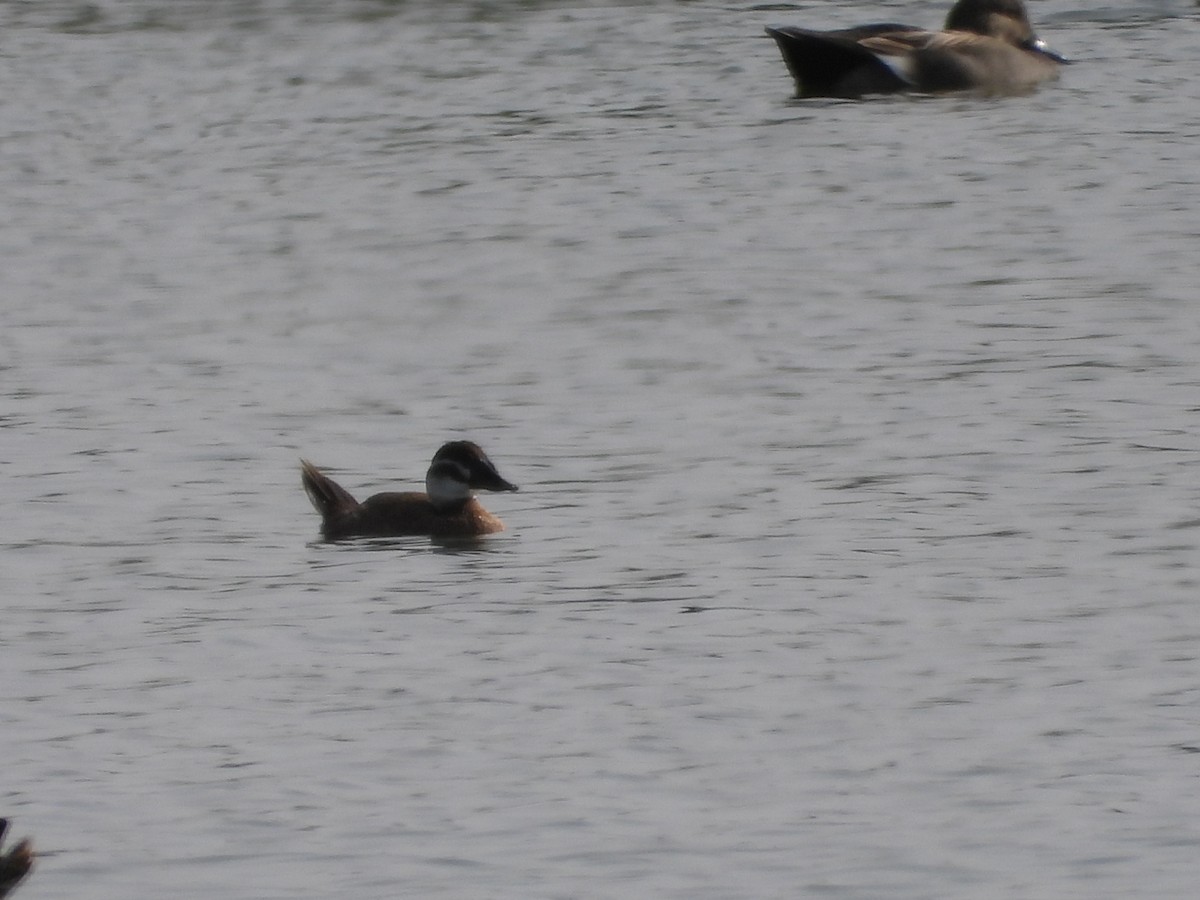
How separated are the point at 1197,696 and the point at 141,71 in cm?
1715

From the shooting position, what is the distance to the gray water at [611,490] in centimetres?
789

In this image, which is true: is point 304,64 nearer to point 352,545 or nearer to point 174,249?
point 174,249

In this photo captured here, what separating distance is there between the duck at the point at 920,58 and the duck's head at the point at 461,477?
11.8 metres

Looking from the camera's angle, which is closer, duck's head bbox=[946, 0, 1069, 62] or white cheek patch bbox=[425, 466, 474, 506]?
white cheek patch bbox=[425, 466, 474, 506]

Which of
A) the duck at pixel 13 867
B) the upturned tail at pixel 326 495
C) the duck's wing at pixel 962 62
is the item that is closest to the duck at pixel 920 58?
the duck's wing at pixel 962 62

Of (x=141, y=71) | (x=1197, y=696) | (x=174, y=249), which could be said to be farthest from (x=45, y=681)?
(x=141, y=71)

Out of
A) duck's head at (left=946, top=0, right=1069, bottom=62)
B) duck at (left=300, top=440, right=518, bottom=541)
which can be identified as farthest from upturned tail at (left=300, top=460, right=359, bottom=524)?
duck's head at (left=946, top=0, right=1069, bottom=62)

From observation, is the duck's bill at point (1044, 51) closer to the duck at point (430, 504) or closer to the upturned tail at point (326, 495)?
the duck at point (430, 504)

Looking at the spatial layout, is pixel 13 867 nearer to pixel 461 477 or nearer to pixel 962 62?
pixel 461 477

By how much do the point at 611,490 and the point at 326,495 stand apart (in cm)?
113

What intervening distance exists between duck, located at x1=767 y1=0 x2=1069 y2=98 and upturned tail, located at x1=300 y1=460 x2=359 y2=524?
11932 millimetres

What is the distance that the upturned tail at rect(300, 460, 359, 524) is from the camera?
1155cm

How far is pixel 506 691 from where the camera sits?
30.0 feet

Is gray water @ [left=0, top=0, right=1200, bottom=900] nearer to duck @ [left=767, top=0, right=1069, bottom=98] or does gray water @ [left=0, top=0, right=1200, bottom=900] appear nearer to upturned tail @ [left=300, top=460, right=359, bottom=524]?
upturned tail @ [left=300, top=460, right=359, bottom=524]
